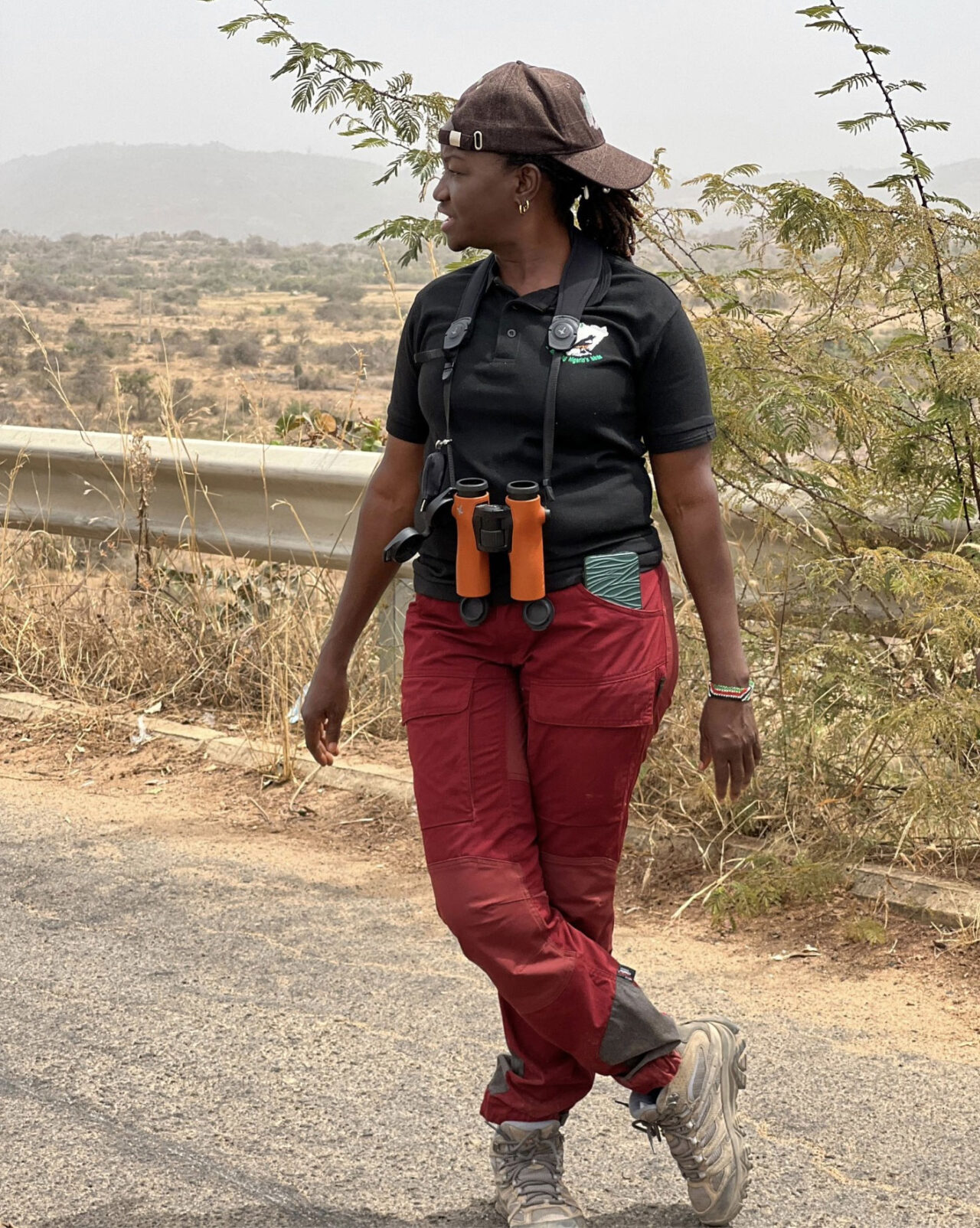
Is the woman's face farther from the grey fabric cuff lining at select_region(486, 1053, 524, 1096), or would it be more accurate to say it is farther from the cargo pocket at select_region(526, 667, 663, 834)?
the grey fabric cuff lining at select_region(486, 1053, 524, 1096)

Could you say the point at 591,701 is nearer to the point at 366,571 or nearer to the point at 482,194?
the point at 366,571

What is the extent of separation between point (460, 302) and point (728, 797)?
3.59 feet

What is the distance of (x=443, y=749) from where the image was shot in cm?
289

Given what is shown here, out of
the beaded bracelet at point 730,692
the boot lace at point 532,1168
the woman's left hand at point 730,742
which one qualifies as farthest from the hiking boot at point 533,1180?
the beaded bracelet at point 730,692

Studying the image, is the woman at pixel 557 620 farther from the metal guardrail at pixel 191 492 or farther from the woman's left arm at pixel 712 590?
the metal guardrail at pixel 191 492

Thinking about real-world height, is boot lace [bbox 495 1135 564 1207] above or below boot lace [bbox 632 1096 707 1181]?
below

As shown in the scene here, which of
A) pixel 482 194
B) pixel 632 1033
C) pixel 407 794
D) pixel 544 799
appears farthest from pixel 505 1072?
pixel 407 794

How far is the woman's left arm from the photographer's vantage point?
115 inches

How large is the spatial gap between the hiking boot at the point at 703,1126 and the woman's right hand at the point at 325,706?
3.07 ft

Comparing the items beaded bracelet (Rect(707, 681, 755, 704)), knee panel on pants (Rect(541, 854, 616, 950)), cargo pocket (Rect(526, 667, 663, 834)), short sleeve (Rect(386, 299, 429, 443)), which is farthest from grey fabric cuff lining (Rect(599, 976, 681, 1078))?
short sleeve (Rect(386, 299, 429, 443))

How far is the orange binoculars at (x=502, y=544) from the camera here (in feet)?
9.02

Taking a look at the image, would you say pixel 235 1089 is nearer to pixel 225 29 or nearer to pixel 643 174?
pixel 643 174

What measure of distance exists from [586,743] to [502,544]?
1.31ft

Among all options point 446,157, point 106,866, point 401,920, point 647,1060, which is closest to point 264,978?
point 401,920
